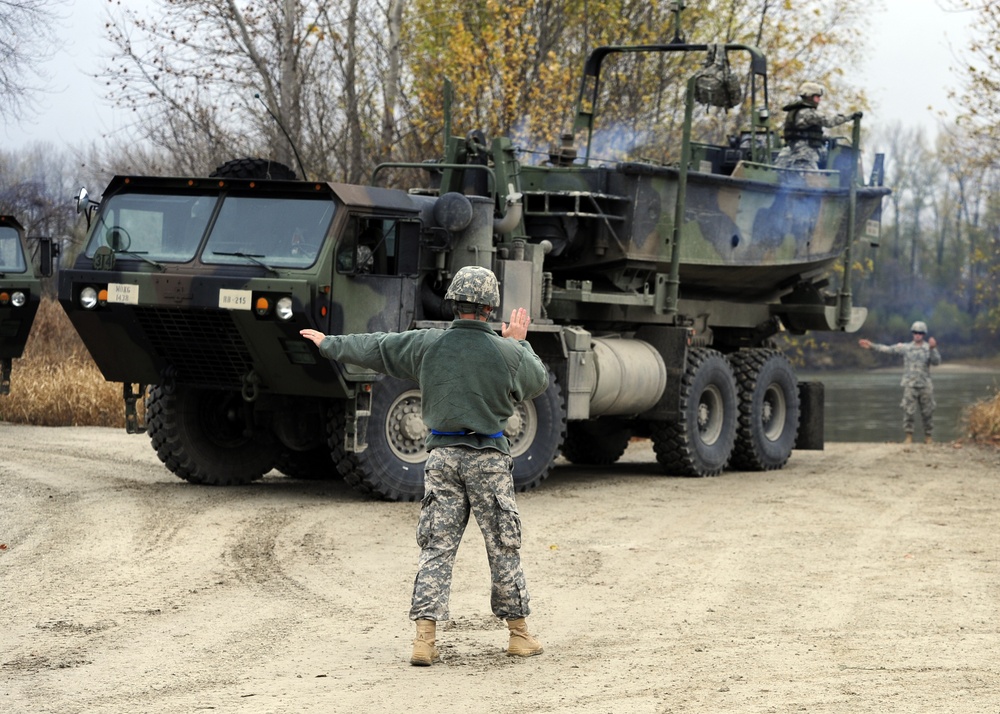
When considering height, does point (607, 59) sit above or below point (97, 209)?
above

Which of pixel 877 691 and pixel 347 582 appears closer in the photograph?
pixel 877 691

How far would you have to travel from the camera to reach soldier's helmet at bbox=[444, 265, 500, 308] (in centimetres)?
657

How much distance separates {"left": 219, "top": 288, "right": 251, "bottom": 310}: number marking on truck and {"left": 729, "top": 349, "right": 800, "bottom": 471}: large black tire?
662 cm

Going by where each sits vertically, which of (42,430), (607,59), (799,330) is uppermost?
(607,59)

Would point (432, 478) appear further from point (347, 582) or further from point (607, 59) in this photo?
point (607, 59)

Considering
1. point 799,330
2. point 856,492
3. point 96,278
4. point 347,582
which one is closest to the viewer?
point 347,582

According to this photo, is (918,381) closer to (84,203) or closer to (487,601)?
(84,203)

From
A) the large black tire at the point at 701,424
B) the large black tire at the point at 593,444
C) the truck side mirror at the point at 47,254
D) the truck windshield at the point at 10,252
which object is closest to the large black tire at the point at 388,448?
the large black tire at the point at 701,424

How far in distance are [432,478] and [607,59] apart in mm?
18308

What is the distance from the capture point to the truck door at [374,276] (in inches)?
432

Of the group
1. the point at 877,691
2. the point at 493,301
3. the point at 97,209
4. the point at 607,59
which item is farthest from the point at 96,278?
the point at 607,59

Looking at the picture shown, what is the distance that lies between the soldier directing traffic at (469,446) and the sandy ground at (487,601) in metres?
0.31

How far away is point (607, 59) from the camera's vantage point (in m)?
24.0

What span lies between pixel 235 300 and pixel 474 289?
447 centimetres
